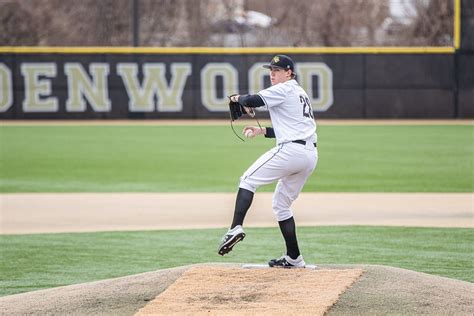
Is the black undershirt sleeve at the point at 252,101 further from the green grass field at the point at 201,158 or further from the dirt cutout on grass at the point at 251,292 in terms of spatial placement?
the green grass field at the point at 201,158

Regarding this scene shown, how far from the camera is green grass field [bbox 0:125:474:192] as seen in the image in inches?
633

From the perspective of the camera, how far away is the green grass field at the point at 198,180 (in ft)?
31.8

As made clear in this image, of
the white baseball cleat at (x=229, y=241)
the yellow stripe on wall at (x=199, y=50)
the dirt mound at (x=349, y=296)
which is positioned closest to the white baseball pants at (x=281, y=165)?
the white baseball cleat at (x=229, y=241)

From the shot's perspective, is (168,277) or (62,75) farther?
(62,75)

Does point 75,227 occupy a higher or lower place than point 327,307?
lower

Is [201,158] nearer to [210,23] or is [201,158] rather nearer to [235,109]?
[235,109]

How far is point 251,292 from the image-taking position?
677 centimetres

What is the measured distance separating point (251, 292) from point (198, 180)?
1005 cm

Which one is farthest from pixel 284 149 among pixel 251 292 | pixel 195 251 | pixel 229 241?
pixel 195 251

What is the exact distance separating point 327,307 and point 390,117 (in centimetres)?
2291

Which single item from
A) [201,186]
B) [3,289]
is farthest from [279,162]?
[201,186]

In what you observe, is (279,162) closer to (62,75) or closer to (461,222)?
(461,222)

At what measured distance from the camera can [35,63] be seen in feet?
95.0

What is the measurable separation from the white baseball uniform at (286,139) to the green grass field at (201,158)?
24.8 feet
